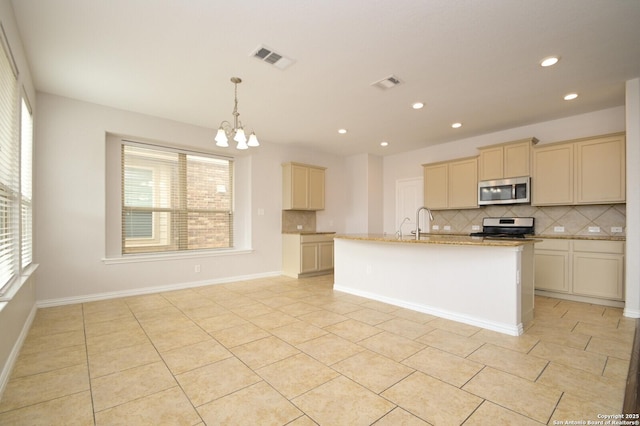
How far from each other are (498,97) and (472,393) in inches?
138

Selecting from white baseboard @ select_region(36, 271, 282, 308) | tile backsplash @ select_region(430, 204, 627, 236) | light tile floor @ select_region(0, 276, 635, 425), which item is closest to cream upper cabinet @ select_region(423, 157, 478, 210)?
tile backsplash @ select_region(430, 204, 627, 236)

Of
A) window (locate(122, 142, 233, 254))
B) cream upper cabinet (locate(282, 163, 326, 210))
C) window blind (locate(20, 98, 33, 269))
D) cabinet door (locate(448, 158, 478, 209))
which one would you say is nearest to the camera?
window blind (locate(20, 98, 33, 269))

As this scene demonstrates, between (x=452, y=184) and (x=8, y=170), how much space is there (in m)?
6.00

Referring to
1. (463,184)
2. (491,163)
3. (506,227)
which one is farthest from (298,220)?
(506,227)

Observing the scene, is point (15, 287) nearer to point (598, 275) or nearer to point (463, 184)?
point (463, 184)

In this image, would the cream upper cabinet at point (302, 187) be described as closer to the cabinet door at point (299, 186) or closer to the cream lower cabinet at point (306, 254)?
the cabinet door at point (299, 186)

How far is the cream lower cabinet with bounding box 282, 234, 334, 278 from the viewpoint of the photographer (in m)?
5.81

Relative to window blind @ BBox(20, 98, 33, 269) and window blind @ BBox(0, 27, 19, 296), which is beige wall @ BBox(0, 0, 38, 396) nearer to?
window blind @ BBox(0, 27, 19, 296)

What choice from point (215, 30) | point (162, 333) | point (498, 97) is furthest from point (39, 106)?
point (498, 97)

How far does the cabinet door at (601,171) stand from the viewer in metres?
3.91

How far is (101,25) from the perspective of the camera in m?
2.46

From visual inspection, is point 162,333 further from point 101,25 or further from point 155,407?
point 101,25

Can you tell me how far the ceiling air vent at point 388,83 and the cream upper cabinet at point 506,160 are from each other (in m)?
2.60

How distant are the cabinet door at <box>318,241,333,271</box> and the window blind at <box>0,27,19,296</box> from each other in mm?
4421
